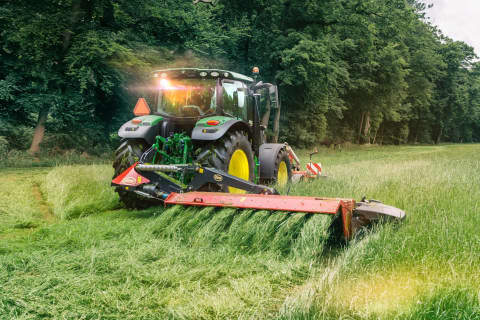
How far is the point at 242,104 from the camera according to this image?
6117 millimetres

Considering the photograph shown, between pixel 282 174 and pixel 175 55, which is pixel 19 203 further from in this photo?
pixel 175 55

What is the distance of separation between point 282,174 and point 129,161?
289cm

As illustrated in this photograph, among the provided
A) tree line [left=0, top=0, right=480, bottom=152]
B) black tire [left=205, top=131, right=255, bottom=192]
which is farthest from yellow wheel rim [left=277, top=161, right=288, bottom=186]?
tree line [left=0, top=0, right=480, bottom=152]

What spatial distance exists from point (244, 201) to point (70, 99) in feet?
31.0

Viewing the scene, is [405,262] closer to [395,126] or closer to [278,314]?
[278,314]

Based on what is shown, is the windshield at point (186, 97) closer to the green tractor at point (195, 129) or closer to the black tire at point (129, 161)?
the green tractor at point (195, 129)

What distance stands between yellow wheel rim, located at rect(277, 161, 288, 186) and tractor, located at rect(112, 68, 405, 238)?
36 centimetres

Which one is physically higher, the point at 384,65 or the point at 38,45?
the point at 384,65

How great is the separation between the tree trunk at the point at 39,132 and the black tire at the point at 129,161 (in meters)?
7.10

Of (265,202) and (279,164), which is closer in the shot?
(265,202)

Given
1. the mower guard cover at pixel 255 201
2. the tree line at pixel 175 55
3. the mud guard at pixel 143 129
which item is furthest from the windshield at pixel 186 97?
the tree line at pixel 175 55

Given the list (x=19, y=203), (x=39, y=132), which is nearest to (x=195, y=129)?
(x=19, y=203)

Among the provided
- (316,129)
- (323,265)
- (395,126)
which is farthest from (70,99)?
(395,126)

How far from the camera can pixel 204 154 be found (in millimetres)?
4934
